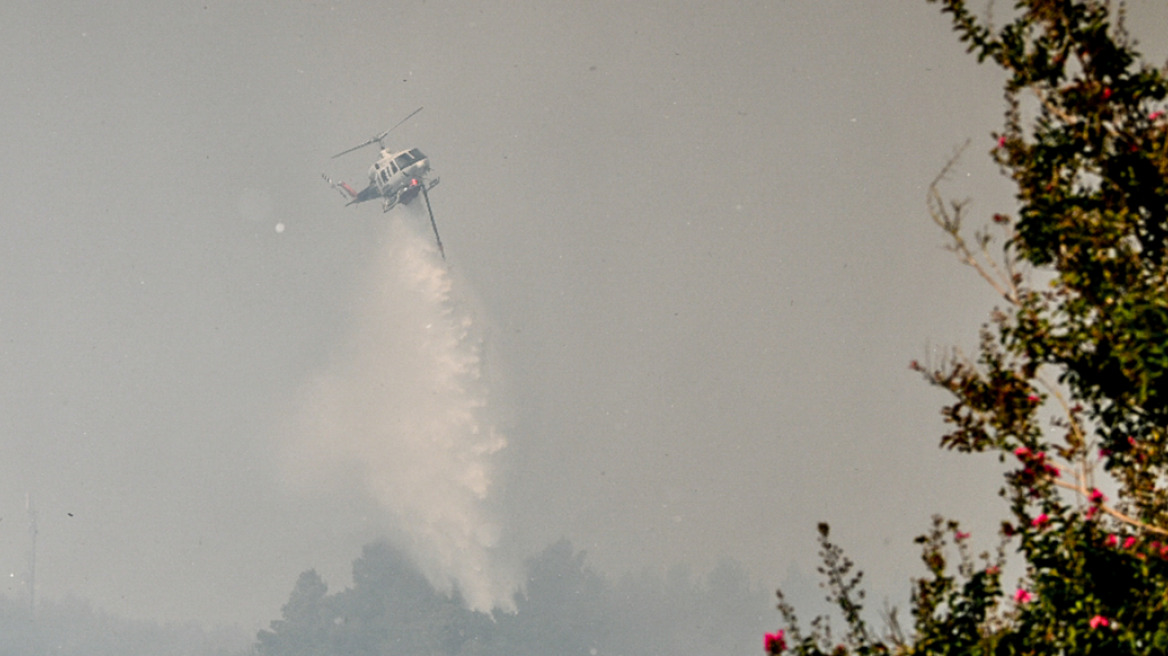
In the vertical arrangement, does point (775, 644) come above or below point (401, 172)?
below

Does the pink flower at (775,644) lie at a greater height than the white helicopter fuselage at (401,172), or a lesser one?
lesser

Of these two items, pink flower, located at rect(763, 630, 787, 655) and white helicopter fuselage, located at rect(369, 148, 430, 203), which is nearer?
pink flower, located at rect(763, 630, 787, 655)

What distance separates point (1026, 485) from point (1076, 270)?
8.25ft

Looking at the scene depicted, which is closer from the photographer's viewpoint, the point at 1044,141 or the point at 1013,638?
the point at 1013,638

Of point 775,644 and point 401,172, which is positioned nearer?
point 775,644

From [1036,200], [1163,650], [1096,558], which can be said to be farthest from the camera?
[1036,200]

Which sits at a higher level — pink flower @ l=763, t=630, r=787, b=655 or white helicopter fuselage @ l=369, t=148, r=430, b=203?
white helicopter fuselage @ l=369, t=148, r=430, b=203

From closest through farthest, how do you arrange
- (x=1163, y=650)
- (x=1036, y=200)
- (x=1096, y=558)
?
(x=1163, y=650), (x=1096, y=558), (x=1036, y=200)

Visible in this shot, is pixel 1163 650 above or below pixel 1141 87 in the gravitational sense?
below

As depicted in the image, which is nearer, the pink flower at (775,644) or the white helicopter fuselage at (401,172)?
the pink flower at (775,644)

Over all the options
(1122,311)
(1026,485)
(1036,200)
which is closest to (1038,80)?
(1036,200)

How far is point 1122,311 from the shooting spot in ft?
33.8

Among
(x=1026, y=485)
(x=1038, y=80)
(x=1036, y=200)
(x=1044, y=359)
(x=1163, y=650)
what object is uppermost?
(x=1038, y=80)

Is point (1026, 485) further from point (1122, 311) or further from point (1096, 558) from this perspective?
point (1122, 311)
